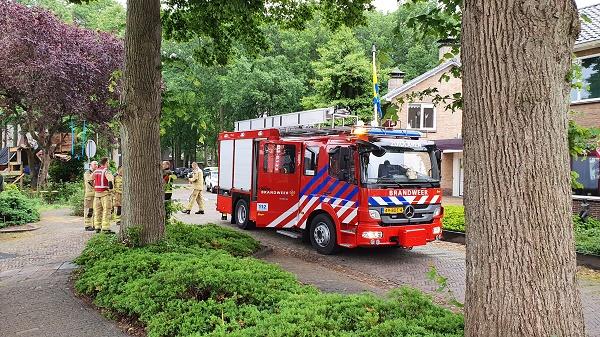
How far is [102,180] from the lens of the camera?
1222 centimetres

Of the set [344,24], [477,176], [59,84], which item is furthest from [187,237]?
[59,84]

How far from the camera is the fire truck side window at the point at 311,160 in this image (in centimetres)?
1090

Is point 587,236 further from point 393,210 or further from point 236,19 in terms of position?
point 236,19

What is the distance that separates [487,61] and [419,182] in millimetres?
7307

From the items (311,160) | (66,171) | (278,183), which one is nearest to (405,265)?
(311,160)

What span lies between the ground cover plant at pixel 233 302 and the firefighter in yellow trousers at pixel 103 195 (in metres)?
5.07

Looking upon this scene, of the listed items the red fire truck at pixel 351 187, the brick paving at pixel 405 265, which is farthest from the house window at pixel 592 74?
the red fire truck at pixel 351 187

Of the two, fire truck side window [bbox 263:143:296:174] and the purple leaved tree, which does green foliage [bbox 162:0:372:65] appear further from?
the purple leaved tree

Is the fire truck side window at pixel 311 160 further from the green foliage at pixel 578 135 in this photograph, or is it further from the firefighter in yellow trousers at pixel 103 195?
the green foliage at pixel 578 135

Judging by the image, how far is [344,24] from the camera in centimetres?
1102

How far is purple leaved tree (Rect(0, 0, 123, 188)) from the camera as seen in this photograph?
19.9m

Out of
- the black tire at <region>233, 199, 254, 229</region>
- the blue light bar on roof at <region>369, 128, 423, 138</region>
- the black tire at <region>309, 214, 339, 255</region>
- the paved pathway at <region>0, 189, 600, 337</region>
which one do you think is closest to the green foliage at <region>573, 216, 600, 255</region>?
the paved pathway at <region>0, 189, 600, 337</region>

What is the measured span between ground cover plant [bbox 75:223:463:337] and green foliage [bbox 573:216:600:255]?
16.9 ft

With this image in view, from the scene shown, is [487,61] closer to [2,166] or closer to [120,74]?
[120,74]
